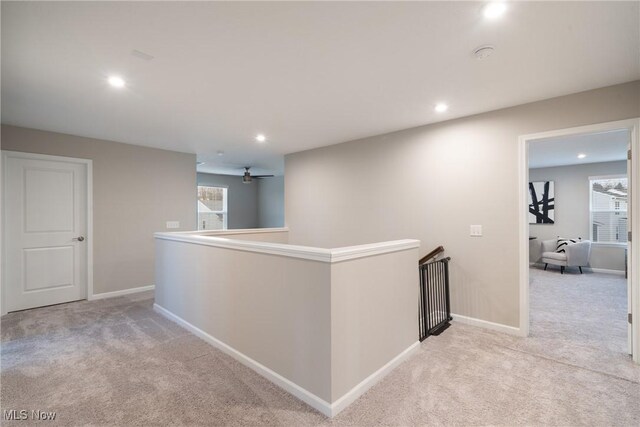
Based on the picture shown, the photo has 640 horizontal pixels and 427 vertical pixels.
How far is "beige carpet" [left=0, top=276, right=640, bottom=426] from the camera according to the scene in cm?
183

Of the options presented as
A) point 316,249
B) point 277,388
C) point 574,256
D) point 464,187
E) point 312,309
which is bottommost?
point 277,388

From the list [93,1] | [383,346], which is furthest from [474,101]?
[93,1]

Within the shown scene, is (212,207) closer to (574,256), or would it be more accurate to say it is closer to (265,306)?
(265,306)

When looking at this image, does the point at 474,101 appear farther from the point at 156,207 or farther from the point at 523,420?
the point at 156,207

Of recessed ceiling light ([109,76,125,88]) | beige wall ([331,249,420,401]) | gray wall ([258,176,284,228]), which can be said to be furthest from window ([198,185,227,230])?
beige wall ([331,249,420,401])

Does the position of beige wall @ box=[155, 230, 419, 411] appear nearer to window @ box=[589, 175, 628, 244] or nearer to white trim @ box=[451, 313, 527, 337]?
white trim @ box=[451, 313, 527, 337]

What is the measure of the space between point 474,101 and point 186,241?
11.2ft

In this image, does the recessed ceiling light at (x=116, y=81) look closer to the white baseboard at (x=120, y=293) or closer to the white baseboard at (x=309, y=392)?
the white baseboard at (x=309, y=392)

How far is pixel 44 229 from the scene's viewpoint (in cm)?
403

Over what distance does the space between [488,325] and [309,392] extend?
2.32 m

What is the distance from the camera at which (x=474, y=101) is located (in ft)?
9.68

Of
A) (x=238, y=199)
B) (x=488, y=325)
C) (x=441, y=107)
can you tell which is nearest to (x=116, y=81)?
(x=441, y=107)

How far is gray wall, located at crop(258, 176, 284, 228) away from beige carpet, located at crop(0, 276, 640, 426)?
5.97m

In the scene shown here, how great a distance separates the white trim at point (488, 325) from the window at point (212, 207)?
6818 mm
